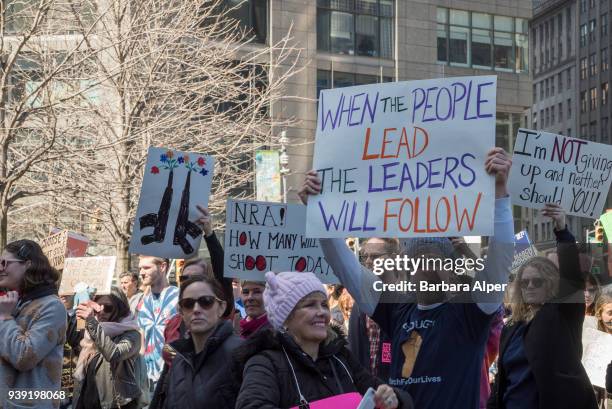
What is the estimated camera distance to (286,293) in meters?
4.94

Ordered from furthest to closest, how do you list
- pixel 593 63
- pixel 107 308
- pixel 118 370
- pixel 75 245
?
pixel 593 63 → pixel 75 245 → pixel 107 308 → pixel 118 370

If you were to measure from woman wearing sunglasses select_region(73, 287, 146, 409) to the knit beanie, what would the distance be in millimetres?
2940

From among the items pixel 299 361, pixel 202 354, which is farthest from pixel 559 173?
pixel 299 361

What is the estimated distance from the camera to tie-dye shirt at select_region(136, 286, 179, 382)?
968 cm

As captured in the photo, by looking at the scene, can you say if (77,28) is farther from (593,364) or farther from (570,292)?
(570,292)

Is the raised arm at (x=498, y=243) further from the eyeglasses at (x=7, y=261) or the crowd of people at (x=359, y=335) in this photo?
the eyeglasses at (x=7, y=261)

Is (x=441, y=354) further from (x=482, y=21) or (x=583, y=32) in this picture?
(x=583, y=32)

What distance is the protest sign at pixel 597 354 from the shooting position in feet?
24.7

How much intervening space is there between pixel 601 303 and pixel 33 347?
13.1 ft

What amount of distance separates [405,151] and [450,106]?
34 cm

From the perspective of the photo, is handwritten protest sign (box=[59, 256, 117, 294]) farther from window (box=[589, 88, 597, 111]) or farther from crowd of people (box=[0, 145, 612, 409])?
window (box=[589, 88, 597, 111])

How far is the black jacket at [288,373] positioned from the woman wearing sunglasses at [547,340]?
4.09 feet

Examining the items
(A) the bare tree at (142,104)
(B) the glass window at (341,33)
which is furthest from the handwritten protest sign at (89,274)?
(B) the glass window at (341,33)

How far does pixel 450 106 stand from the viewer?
19.7 feet
